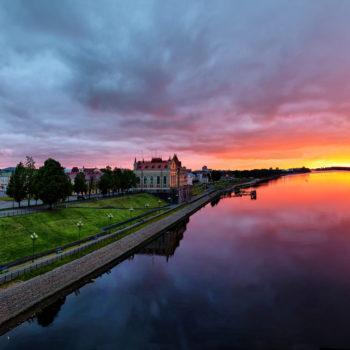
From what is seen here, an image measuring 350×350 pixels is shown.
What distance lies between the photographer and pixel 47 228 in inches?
2031

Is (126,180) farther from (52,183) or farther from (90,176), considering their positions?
(52,183)

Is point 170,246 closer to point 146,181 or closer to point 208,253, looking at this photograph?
point 208,253

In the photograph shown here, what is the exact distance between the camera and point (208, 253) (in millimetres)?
55500

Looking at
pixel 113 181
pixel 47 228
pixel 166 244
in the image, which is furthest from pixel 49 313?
pixel 113 181

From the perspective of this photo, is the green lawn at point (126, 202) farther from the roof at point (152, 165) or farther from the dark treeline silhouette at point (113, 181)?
the roof at point (152, 165)

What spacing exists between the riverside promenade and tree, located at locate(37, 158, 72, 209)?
18.1m

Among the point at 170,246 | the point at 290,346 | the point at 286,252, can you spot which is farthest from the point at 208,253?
the point at 290,346

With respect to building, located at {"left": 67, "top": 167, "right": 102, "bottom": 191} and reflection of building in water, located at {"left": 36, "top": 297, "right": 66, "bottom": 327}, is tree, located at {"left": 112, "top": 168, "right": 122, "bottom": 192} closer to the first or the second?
building, located at {"left": 67, "top": 167, "right": 102, "bottom": 191}

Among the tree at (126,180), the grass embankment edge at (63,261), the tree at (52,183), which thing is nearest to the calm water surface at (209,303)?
the grass embankment edge at (63,261)

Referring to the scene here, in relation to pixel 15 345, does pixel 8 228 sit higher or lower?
higher

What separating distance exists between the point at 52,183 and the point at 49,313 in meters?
36.2

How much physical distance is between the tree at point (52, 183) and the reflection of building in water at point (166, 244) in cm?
2113

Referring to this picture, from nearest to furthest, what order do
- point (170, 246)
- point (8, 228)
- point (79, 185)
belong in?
point (8, 228) → point (170, 246) → point (79, 185)

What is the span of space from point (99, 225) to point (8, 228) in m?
19.9
